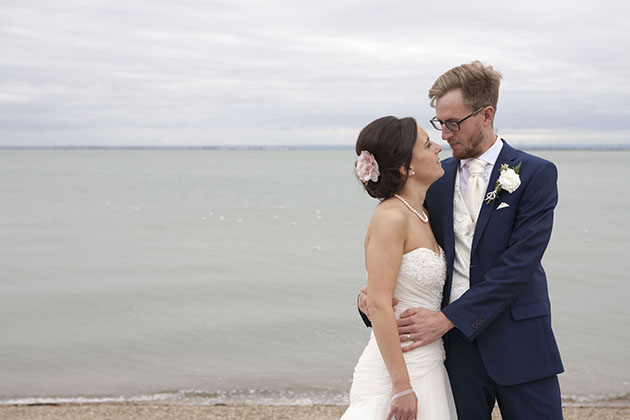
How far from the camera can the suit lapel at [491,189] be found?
3.21 metres

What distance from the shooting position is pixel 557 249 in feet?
61.3

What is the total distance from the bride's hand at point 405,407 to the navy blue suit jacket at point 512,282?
417mm

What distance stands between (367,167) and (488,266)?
79 centimetres

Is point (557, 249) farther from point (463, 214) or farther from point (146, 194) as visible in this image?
point (146, 194)

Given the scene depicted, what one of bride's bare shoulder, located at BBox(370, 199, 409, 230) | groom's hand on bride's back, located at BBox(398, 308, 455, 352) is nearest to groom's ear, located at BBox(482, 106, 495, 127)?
A: bride's bare shoulder, located at BBox(370, 199, 409, 230)

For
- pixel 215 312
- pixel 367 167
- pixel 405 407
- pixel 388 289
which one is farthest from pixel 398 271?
pixel 215 312

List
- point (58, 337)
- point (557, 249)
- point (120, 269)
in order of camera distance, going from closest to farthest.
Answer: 1. point (58, 337)
2. point (120, 269)
3. point (557, 249)

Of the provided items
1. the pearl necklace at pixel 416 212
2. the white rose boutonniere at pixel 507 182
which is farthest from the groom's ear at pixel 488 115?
the pearl necklace at pixel 416 212

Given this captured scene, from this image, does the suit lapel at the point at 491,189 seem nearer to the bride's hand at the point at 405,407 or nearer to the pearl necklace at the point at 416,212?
the pearl necklace at the point at 416,212

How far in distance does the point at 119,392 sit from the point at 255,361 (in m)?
1.83

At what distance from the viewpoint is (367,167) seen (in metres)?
3.14

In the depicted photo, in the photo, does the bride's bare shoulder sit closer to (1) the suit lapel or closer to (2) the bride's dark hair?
(2) the bride's dark hair

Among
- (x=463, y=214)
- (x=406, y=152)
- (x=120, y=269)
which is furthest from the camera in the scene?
(x=120, y=269)

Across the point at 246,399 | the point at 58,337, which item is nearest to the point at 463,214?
the point at 246,399
